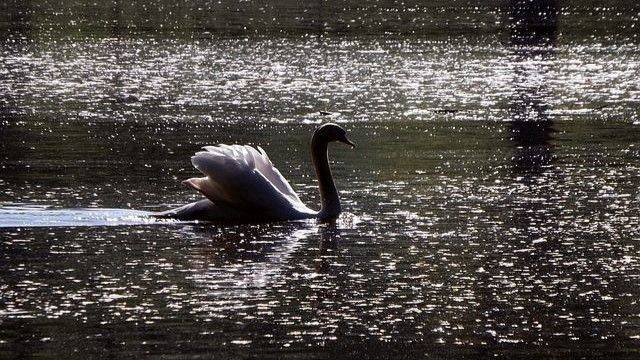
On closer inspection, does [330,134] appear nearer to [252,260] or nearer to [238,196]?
[238,196]

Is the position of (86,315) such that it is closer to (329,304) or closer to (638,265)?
(329,304)

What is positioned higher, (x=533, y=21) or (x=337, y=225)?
(x=533, y=21)

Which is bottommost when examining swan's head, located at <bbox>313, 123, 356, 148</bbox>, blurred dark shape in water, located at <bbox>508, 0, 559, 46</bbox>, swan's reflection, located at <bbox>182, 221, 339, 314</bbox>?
swan's reflection, located at <bbox>182, 221, 339, 314</bbox>

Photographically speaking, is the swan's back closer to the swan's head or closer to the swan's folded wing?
the swan's folded wing

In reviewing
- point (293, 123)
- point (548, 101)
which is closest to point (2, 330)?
point (293, 123)

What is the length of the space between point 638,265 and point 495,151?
7.92 m

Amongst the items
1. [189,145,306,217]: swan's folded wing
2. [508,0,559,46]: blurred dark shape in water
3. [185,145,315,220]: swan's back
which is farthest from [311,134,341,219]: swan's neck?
[508,0,559,46]: blurred dark shape in water

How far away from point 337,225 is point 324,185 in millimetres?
929

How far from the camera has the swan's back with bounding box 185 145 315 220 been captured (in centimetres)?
1557

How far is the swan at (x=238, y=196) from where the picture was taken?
1558 cm

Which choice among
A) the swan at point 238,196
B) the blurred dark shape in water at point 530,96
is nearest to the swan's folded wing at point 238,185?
the swan at point 238,196

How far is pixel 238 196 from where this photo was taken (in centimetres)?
1559

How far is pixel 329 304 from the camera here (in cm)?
1184

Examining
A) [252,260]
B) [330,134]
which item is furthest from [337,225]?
[252,260]
